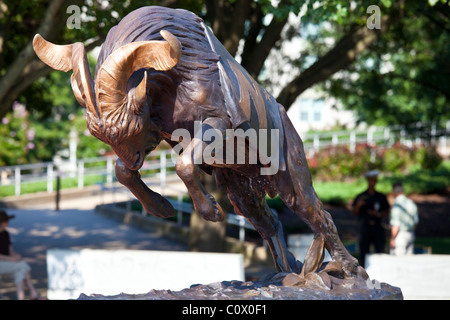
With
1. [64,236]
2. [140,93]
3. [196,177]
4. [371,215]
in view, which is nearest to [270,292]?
[196,177]

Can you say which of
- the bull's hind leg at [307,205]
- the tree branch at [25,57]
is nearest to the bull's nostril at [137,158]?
the bull's hind leg at [307,205]

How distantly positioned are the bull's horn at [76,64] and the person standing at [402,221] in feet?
20.2

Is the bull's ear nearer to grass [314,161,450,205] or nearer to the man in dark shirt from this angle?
the man in dark shirt

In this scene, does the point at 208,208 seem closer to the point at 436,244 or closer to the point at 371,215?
the point at 371,215

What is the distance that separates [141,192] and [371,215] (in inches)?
232

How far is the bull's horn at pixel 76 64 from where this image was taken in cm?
378

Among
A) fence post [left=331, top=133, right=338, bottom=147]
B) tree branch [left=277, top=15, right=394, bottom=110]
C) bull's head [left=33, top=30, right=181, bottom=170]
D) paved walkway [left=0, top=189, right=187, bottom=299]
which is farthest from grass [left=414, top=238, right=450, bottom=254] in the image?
bull's head [left=33, top=30, right=181, bottom=170]

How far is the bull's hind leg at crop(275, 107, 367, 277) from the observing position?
15.9 feet

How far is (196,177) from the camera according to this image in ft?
12.9

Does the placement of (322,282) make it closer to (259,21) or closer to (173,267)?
(173,267)

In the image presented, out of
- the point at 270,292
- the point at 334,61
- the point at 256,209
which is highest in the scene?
the point at 334,61

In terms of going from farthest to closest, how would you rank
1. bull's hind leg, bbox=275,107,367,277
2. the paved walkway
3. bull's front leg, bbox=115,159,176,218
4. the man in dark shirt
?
the paved walkway
the man in dark shirt
bull's hind leg, bbox=275,107,367,277
bull's front leg, bbox=115,159,176,218

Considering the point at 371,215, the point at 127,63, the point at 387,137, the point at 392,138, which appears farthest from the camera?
the point at 387,137
